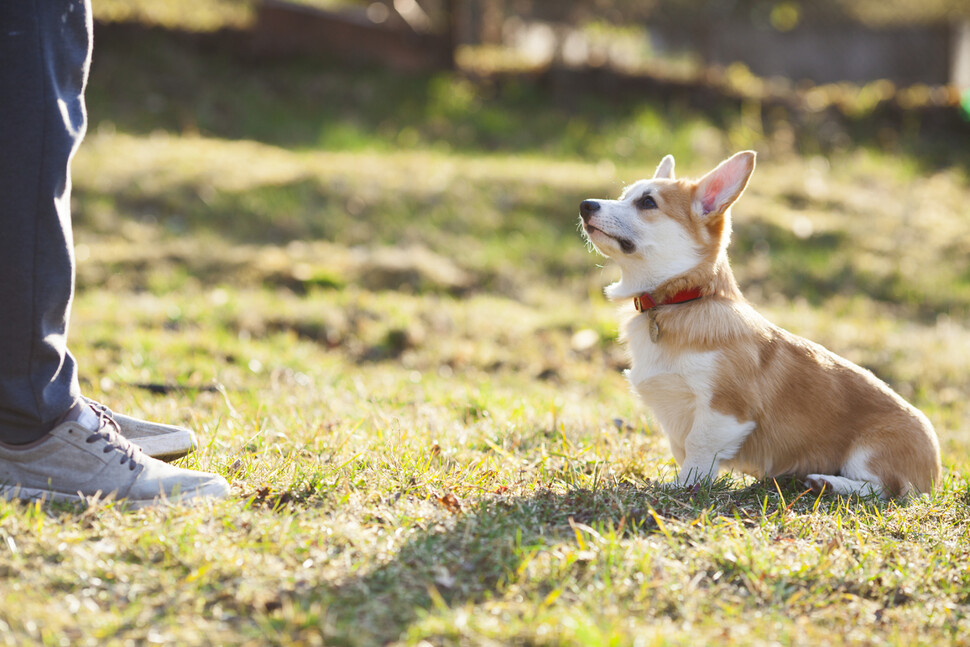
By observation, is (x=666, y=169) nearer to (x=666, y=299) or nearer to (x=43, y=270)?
(x=666, y=299)

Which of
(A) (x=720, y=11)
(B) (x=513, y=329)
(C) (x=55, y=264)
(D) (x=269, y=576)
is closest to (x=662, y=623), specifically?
(D) (x=269, y=576)

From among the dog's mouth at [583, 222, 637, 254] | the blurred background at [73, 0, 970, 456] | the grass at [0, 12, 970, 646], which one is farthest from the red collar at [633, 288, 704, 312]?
the blurred background at [73, 0, 970, 456]

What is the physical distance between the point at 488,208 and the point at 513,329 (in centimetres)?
234

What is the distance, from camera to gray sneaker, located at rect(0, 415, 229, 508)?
236cm

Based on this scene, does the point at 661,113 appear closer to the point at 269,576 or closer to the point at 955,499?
the point at 955,499

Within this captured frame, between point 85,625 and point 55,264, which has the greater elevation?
point 55,264

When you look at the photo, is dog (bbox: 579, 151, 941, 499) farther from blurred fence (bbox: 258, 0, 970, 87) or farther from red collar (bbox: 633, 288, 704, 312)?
blurred fence (bbox: 258, 0, 970, 87)

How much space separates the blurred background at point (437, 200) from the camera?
17.8 ft

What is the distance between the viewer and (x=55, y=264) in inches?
88.5

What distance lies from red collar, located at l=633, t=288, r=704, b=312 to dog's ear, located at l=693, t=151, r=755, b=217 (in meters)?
0.29

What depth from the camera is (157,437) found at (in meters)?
2.76

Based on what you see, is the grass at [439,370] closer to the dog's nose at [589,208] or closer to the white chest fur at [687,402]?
the white chest fur at [687,402]

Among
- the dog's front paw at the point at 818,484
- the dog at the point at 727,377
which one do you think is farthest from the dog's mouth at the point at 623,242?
the dog's front paw at the point at 818,484

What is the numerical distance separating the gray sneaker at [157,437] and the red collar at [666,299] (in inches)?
64.0
